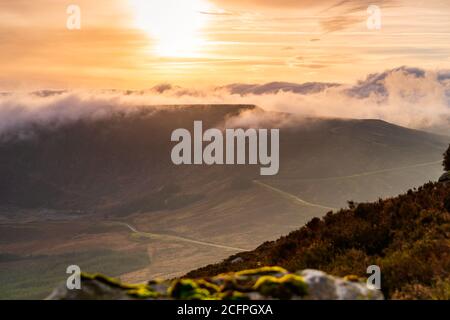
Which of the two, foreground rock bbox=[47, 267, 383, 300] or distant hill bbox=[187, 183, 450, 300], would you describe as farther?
distant hill bbox=[187, 183, 450, 300]

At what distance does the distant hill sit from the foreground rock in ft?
5.93

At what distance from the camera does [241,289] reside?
1130 cm

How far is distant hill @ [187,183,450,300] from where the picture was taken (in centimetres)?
1357

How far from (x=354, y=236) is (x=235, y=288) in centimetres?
757

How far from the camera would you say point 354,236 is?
18141mm

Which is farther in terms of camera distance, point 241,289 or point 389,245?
point 389,245

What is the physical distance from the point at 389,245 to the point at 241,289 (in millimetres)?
7092

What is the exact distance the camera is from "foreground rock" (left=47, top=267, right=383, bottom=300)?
10.9m
